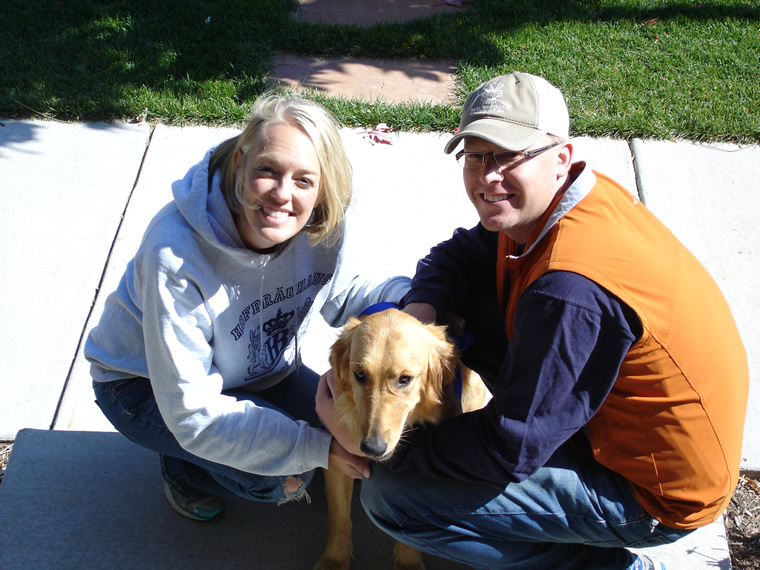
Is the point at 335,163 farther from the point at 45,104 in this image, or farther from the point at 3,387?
the point at 45,104

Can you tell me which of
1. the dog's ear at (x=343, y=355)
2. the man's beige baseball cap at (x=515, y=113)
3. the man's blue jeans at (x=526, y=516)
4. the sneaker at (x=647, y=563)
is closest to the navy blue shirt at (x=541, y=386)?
the man's blue jeans at (x=526, y=516)

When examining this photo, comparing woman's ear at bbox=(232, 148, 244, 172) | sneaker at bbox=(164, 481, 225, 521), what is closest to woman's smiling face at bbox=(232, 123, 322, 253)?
woman's ear at bbox=(232, 148, 244, 172)

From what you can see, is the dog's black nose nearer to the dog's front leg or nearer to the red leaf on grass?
the dog's front leg

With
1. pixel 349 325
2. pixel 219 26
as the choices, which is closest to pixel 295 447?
pixel 349 325

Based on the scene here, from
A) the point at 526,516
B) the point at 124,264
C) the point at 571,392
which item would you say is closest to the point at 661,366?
the point at 571,392

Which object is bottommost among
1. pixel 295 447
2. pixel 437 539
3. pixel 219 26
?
pixel 437 539

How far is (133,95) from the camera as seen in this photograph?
197 inches

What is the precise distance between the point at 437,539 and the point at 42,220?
10.8 ft

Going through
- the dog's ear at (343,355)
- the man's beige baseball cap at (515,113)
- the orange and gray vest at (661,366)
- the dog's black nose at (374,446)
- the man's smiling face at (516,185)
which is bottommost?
the dog's black nose at (374,446)

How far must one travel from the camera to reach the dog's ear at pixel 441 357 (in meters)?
2.41

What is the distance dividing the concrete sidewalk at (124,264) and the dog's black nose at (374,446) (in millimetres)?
758

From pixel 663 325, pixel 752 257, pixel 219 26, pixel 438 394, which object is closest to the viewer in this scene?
pixel 663 325

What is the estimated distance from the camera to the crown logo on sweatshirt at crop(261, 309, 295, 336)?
262 cm

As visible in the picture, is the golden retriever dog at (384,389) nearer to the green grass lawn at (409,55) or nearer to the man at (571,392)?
the man at (571,392)
